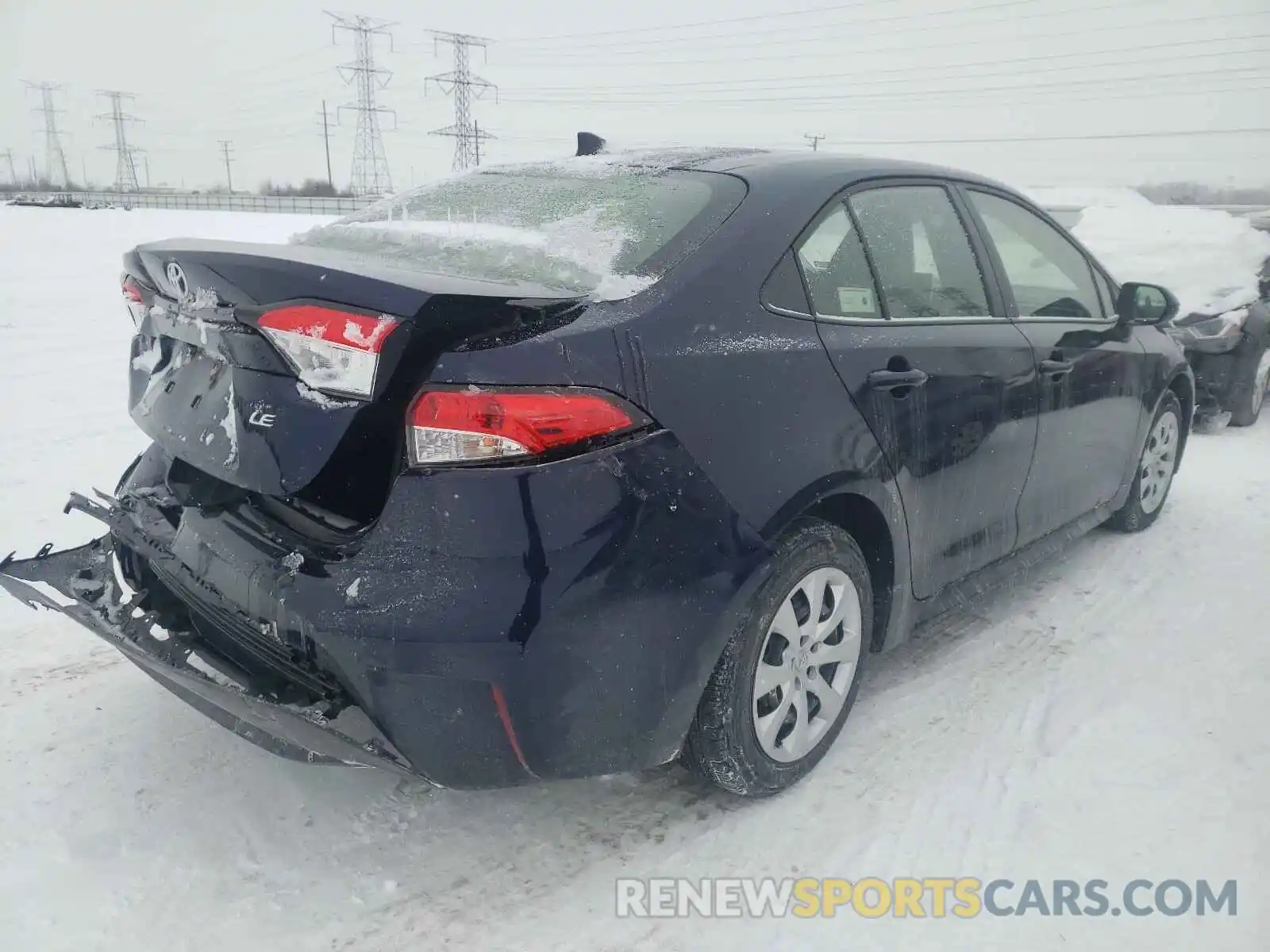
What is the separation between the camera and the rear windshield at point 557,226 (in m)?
2.25

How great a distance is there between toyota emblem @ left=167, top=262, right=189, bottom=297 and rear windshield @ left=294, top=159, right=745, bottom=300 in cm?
47

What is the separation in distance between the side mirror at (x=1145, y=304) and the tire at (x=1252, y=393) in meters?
A: 3.28

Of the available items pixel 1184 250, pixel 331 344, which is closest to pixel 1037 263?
pixel 331 344

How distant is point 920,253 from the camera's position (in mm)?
3012

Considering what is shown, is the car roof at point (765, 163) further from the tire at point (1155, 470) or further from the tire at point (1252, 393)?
the tire at point (1252, 393)

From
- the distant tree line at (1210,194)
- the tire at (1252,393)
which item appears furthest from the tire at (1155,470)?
the distant tree line at (1210,194)

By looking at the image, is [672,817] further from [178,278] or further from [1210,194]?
[1210,194]

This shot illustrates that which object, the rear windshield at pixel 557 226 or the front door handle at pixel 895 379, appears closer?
the rear windshield at pixel 557 226

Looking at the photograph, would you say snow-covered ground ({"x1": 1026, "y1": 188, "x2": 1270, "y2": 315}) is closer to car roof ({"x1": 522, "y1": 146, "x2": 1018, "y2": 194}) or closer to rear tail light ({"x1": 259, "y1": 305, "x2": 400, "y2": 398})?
car roof ({"x1": 522, "y1": 146, "x2": 1018, "y2": 194})

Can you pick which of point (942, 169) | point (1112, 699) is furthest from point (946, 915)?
point (942, 169)

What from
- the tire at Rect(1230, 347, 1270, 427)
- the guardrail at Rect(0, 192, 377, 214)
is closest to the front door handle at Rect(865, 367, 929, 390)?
the tire at Rect(1230, 347, 1270, 427)

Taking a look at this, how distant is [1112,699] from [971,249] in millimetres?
1584

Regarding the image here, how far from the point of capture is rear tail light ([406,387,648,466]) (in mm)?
1890

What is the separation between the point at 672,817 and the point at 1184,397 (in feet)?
12.6
